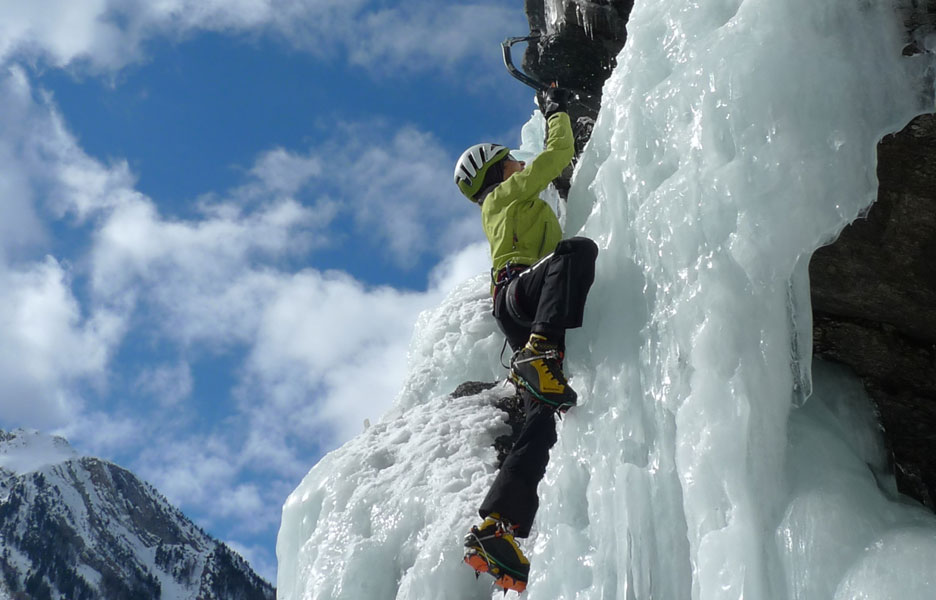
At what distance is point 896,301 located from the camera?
5.15m

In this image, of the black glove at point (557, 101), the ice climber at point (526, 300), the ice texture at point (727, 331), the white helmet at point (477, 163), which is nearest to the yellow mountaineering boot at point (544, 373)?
the ice climber at point (526, 300)

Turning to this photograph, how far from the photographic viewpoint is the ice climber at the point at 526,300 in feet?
14.5

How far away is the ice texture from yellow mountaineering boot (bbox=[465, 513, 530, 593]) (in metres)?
0.26

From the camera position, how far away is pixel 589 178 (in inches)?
201

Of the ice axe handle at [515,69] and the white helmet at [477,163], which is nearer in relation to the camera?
the white helmet at [477,163]

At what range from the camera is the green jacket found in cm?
518

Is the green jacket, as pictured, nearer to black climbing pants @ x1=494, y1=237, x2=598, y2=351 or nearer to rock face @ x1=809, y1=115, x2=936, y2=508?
black climbing pants @ x1=494, y1=237, x2=598, y2=351

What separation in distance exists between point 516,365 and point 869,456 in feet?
7.21

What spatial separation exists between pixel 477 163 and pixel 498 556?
2644mm

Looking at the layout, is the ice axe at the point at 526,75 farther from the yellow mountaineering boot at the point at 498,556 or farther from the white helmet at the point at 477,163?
the yellow mountaineering boot at the point at 498,556

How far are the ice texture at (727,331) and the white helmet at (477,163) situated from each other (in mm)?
1107

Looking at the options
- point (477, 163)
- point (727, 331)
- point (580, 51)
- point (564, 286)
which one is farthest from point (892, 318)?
point (580, 51)

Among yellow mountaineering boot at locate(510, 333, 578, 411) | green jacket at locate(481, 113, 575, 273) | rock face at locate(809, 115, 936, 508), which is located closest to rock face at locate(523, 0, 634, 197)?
green jacket at locate(481, 113, 575, 273)

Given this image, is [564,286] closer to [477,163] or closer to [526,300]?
[526,300]
